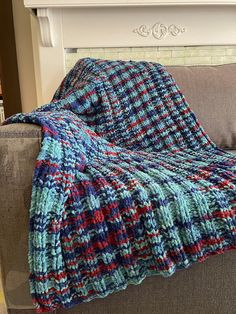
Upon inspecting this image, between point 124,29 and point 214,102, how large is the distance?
28.7 inches

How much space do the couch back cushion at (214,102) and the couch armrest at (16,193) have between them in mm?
753

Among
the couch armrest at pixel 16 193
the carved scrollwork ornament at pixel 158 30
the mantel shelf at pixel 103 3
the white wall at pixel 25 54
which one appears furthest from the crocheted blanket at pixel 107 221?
the white wall at pixel 25 54

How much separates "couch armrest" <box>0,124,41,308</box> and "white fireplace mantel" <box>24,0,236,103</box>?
1.13 metres

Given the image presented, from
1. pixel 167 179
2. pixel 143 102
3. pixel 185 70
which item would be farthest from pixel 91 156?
pixel 185 70

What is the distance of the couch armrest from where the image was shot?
0.67 meters

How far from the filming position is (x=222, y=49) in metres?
1.81

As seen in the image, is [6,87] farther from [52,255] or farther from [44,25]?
[52,255]

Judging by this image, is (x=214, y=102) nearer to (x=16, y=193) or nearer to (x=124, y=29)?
(x=124, y=29)

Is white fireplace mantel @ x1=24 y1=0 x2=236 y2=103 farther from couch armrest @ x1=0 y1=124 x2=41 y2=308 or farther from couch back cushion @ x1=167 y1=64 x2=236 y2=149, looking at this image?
couch armrest @ x1=0 y1=124 x2=41 y2=308

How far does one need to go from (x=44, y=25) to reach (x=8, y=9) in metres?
0.33

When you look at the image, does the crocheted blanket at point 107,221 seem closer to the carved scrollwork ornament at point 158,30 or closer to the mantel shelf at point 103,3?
the mantel shelf at point 103,3

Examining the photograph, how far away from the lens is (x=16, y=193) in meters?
0.67

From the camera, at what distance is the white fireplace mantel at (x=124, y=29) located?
1699mm

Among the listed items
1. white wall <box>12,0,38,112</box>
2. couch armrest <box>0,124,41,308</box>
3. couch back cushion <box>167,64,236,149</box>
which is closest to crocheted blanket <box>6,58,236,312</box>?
couch armrest <box>0,124,41,308</box>
